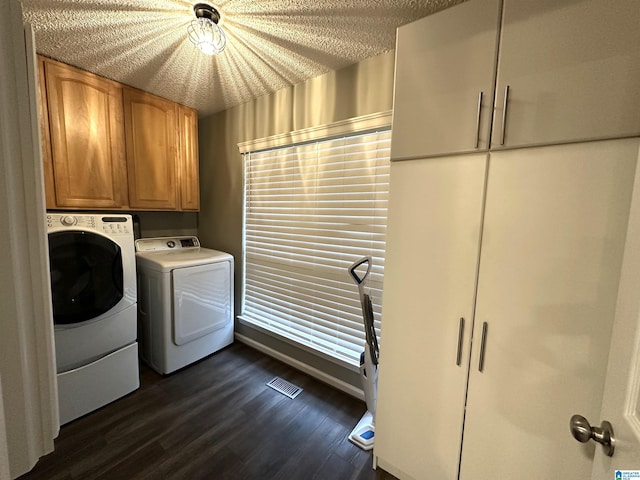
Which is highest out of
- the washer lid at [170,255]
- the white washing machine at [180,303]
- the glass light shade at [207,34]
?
the glass light shade at [207,34]

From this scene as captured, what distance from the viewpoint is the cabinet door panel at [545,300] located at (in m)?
0.86

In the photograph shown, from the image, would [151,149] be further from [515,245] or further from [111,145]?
[515,245]

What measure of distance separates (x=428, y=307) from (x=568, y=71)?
3.31 feet

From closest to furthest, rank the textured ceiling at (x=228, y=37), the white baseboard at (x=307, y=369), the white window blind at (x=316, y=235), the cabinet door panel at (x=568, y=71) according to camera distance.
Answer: the cabinet door panel at (x=568, y=71) < the textured ceiling at (x=228, y=37) < the white window blind at (x=316, y=235) < the white baseboard at (x=307, y=369)

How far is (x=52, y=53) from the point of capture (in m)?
1.71

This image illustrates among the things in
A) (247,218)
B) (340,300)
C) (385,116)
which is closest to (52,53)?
(247,218)

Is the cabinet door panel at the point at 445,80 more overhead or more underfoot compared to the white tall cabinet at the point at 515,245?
more overhead

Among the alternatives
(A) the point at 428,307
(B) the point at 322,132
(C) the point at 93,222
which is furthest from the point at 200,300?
(A) the point at 428,307

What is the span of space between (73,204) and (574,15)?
9.49ft

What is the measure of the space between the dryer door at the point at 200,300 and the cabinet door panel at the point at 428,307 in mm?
1659

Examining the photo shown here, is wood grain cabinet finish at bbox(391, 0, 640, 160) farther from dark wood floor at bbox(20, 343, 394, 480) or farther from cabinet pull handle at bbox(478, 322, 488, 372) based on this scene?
dark wood floor at bbox(20, 343, 394, 480)

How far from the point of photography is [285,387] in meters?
2.08

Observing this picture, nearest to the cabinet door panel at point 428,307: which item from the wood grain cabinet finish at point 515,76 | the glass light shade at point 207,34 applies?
the wood grain cabinet finish at point 515,76

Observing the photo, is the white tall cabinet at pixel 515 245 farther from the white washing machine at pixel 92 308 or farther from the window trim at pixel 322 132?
the white washing machine at pixel 92 308
